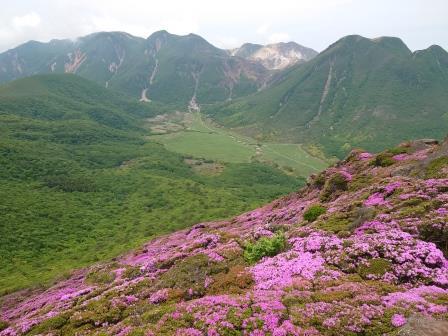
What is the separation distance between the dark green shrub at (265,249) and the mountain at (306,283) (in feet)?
0.27

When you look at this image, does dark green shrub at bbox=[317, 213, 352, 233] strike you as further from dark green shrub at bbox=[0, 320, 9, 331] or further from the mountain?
dark green shrub at bbox=[0, 320, 9, 331]

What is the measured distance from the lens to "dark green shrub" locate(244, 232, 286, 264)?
31047mm

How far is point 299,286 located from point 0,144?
201 m

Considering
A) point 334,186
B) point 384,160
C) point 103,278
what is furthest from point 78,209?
point 384,160

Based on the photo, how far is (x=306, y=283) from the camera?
23859 millimetres

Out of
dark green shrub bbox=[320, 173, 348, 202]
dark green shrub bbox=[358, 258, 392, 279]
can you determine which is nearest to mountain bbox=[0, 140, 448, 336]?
dark green shrub bbox=[358, 258, 392, 279]

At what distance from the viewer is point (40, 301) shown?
42.2 meters

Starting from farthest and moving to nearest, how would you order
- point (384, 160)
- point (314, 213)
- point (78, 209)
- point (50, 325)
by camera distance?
point (78, 209)
point (384, 160)
point (314, 213)
point (50, 325)

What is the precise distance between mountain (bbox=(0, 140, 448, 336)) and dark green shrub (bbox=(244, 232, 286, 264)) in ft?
0.27

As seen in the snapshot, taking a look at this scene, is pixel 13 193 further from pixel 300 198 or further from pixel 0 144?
pixel 300 198

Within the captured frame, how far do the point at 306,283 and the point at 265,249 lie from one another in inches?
304

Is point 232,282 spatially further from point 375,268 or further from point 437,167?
point 437,167

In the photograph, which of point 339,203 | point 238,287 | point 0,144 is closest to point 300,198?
point 339,203

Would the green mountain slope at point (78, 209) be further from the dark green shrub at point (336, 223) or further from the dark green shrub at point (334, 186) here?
the dark green shrub at point (336, 223)
